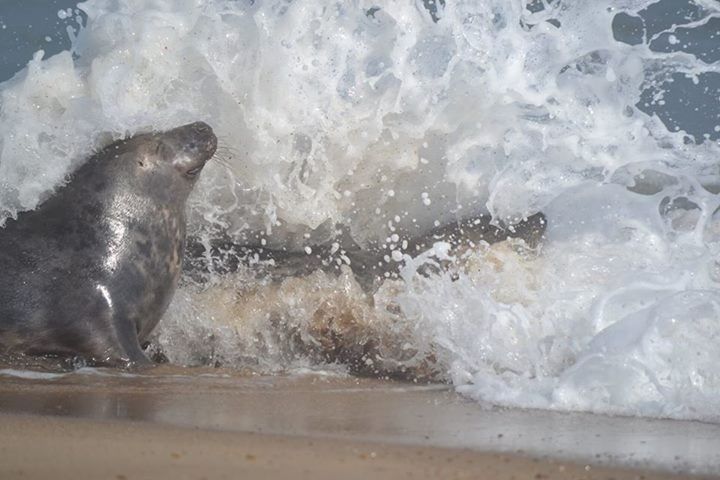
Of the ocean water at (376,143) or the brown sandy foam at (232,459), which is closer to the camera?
the brown sandy foam at (232,459)

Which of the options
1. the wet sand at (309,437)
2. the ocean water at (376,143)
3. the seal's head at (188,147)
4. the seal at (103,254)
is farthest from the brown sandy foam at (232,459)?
the seal's head at (188,147)

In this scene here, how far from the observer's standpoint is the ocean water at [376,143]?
536 cm

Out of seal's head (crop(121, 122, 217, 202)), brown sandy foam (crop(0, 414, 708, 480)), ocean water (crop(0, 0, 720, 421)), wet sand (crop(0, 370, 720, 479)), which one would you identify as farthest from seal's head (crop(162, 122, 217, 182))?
brown sandy foam (crop(0, 414, 708, 480))

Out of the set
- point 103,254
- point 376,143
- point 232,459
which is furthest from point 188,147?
point 232,459

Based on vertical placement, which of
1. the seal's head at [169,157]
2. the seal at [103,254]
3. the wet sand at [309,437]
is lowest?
the wet sand at [309,437]

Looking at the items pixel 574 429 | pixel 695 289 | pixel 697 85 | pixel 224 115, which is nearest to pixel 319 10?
pixel 224 115

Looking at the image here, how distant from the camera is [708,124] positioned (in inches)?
315

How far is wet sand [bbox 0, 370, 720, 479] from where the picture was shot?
3086 millimetres

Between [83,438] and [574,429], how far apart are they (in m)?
1.43

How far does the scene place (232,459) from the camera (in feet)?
10.2

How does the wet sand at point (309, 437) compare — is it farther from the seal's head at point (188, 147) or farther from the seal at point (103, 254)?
the seal's head at point (188, 147)

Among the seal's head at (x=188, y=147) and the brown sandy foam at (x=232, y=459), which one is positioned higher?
the seal's head at (x=188, y=147)

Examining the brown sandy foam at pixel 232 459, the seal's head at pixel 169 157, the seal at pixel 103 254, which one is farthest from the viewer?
the seal's head at pixel 169 157

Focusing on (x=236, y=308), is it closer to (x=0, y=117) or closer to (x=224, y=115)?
(x=224, y=115)
